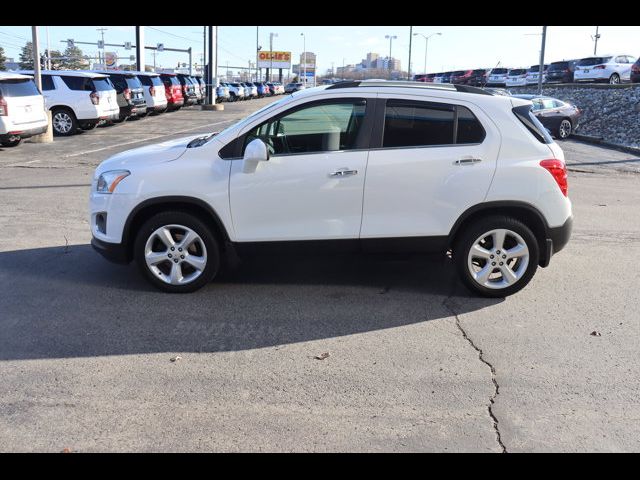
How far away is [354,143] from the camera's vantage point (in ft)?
18.0

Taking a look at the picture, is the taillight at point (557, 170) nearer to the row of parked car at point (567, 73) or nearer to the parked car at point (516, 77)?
the row of parked car at point (567, 73)

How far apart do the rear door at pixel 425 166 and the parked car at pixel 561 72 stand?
3725 centimetres

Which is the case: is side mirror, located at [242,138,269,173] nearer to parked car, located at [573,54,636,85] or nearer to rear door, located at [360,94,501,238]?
rear door, located at [360,94,501,238]

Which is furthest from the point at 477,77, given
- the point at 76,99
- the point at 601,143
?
the point at 76,99

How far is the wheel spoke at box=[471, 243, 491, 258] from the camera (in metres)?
5.55

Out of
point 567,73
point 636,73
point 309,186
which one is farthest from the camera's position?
point 567,73

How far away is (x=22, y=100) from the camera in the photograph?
15305 millimetres

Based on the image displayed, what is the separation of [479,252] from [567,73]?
38280 millimetres

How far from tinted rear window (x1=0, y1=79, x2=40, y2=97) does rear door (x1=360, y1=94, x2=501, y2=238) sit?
12243 millimetres

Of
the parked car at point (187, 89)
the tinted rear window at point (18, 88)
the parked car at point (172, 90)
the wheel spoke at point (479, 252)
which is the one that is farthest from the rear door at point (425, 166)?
the parked car at point (187, 89)

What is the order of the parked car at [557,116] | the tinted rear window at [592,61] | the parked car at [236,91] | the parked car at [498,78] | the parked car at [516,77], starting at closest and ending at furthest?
the parked car at [557,116], the tinted rear window at [592,61], the parked car at [516,77], the parked car at [498,78], the parked car at [236,91]

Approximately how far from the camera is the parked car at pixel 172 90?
101 feet

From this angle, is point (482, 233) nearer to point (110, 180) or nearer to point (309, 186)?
point (309, 186)
